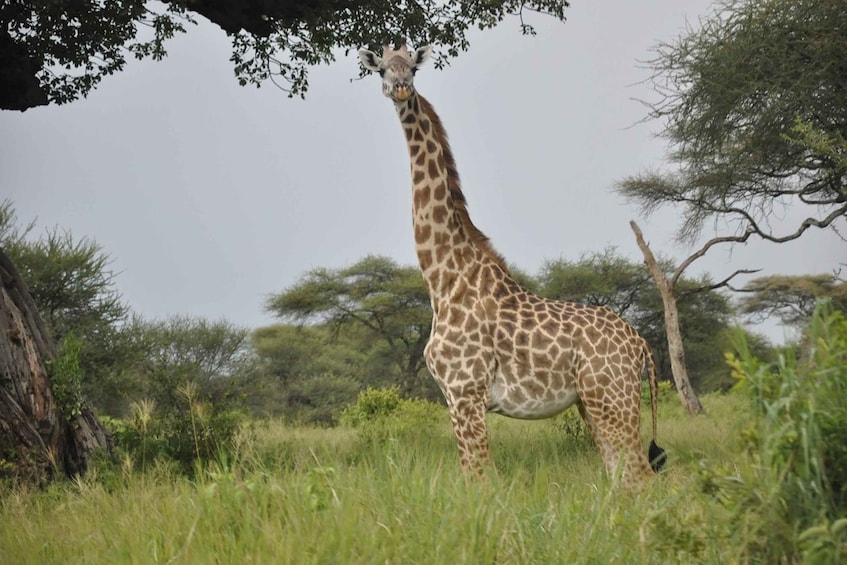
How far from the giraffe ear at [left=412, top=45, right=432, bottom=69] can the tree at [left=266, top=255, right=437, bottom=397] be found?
56.8 ft

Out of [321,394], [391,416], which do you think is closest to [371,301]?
[321,394]

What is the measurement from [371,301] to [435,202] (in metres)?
17.9

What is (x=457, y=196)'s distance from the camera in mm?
6414

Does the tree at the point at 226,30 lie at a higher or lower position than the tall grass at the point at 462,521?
higher

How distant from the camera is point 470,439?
5695mm

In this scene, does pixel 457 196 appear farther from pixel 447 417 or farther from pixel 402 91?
pixel 447 417

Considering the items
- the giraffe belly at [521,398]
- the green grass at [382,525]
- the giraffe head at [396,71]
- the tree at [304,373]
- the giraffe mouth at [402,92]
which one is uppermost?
the giraffe head at [396,71]

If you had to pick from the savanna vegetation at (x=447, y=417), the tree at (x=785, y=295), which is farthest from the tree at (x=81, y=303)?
the tree at (x=785, y=295)

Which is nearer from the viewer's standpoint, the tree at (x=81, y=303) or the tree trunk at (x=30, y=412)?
the tree trunk at (x=30, y=412)

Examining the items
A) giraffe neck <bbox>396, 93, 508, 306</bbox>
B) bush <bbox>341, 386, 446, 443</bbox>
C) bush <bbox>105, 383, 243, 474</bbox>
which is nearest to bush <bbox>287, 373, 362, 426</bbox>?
bush <bbox>341, 386, 446, 443</bbox>

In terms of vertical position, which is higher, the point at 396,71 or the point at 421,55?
the point at 421,55

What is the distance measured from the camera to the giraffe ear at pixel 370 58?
6.16 m

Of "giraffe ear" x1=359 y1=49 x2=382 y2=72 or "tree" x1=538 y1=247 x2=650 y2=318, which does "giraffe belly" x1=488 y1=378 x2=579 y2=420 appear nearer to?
"giraffe ear" x1=359 y1=49 x2=382 y2=72

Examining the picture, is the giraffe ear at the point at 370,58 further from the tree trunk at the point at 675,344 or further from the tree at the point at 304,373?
the tree at the point at 304,373
